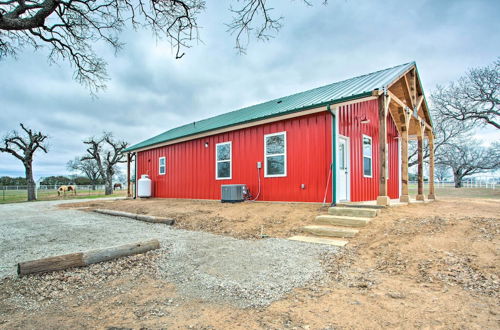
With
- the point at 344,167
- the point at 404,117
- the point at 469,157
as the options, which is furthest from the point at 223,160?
the point at 469,157

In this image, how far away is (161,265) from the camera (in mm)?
3830

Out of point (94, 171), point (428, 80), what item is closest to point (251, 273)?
point (428, 80)

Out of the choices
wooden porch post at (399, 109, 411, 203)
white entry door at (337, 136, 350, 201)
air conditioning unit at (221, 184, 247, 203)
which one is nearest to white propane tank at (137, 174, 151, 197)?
air conditioning unit at (221, 184, 247, 203)

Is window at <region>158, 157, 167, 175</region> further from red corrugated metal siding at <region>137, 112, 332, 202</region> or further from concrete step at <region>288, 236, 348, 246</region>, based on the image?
concrete step at <region>288, 236, 348, 246</region>

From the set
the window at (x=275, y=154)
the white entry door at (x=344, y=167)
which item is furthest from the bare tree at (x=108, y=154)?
the white entry door at (x=344, y=167)

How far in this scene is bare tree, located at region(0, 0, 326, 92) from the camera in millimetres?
3744

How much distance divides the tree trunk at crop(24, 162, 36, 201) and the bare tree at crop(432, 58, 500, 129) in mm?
32354

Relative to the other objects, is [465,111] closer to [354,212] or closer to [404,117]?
[404,117]

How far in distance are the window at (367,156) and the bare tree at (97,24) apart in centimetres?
671

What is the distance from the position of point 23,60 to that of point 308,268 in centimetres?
723

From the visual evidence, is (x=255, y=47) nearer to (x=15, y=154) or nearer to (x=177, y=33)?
(x=177, y=33)

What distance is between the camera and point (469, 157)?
31.7 m

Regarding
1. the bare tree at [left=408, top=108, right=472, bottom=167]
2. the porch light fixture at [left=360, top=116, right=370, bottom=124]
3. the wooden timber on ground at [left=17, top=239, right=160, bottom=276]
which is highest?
the bare tree at [left=408, top=108, right=472, bottom=167]

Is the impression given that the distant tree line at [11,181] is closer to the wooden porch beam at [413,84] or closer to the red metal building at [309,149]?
the red metal building at [309,149]
